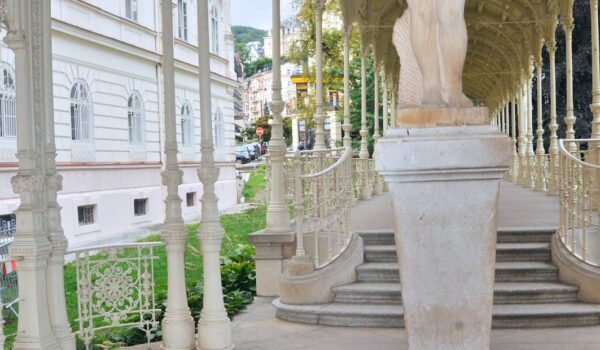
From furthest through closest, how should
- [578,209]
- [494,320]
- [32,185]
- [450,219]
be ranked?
1. [578,209]
2. [494,320]
3. [32,185]
4. [450,219]

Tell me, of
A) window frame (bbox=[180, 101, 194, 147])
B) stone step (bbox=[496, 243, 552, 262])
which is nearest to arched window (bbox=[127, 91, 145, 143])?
window frame (bbox=[180, 101, 194, 147])

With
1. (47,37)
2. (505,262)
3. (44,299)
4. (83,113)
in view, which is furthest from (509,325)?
(83,113)

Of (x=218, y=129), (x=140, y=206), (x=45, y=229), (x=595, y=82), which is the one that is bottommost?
(x=140, y=206)

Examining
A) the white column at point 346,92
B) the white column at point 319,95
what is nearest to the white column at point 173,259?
the white column at point 319,95

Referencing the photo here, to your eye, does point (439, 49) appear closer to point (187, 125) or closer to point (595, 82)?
point (595, 82)

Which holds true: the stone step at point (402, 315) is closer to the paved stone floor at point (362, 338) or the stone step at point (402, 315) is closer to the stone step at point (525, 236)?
the paved stone floor at point (362, 338)

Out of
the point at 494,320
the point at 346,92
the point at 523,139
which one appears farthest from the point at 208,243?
the point at 523,139

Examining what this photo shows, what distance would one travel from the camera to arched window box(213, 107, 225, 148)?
29422mm

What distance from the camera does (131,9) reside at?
22844mm

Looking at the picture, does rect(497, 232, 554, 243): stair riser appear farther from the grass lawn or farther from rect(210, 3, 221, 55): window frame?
rect(210, 3, 221, 55): window frame

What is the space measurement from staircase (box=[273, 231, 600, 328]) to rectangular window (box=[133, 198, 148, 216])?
14938 millimetres

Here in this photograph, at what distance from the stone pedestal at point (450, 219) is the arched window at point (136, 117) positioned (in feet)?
61.8

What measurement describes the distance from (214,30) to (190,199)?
735 cm

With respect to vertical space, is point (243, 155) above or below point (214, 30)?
below
